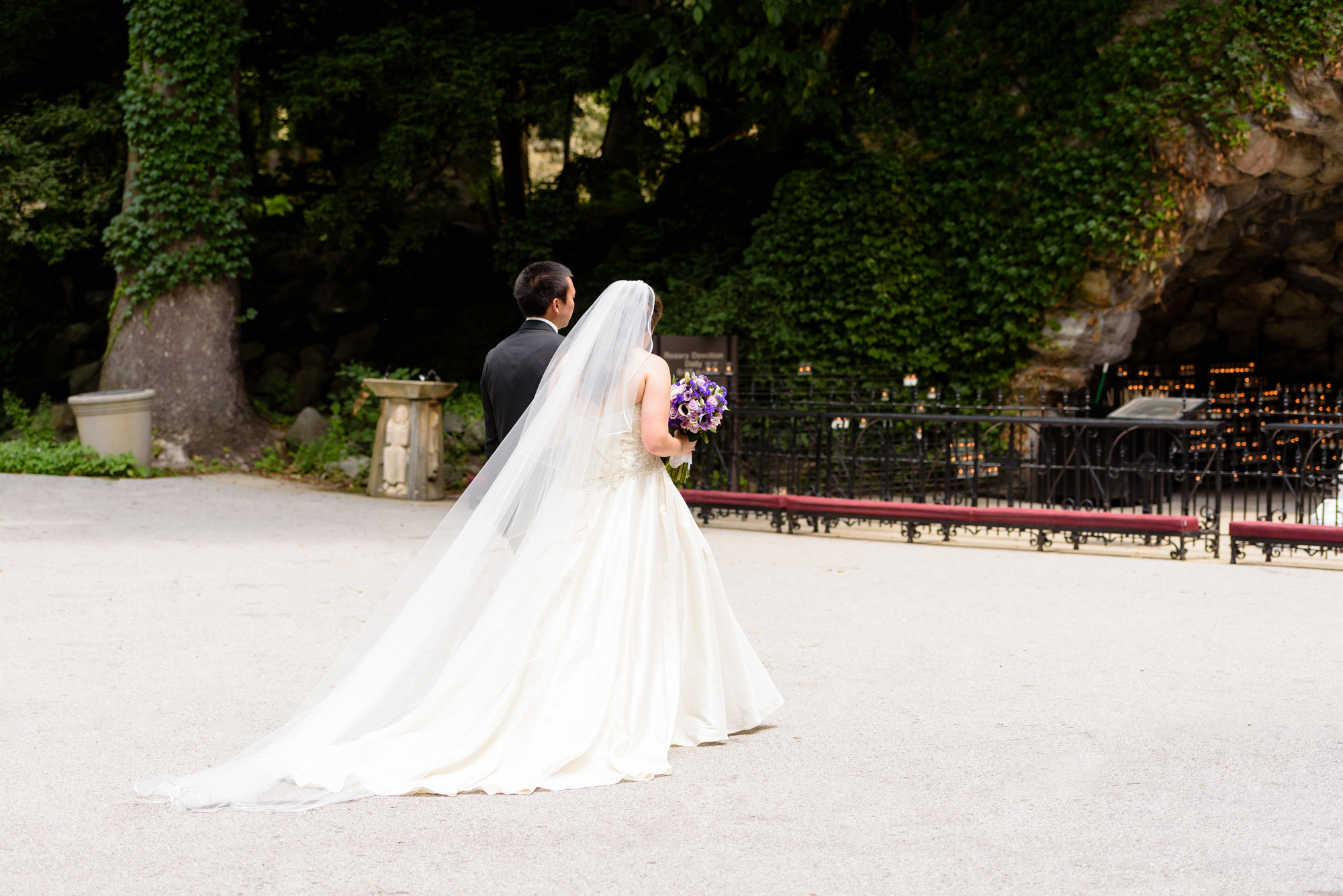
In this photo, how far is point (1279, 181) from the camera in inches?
581

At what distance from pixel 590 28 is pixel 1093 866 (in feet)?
46.7

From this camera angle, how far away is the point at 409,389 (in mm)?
13242

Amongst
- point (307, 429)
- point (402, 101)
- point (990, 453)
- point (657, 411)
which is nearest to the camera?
point (657, 411)

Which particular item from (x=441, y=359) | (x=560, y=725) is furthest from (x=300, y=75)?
(x=560, y=725)

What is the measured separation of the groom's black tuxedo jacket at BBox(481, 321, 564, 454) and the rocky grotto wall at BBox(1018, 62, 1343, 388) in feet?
36.1

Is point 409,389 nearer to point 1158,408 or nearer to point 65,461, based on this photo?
point 65,461

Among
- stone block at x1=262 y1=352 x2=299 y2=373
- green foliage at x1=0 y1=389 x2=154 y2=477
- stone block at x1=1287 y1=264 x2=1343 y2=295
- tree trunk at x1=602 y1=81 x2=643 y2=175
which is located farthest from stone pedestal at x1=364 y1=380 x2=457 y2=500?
stone block at x1=1287 y1=264 x2=1343 y2=295

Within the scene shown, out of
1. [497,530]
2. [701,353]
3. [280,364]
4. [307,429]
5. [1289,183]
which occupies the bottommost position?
[497,530]

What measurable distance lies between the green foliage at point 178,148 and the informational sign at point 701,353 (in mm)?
6519

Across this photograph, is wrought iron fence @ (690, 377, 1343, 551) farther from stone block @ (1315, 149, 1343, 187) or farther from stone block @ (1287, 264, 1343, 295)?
stone block @ (1287, 264, 1343, 295)

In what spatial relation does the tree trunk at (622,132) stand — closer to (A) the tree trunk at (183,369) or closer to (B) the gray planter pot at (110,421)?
(A) the tree trunk at (183,369)

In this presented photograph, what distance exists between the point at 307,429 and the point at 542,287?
12.0 meters

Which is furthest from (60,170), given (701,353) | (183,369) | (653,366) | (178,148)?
(653,366)

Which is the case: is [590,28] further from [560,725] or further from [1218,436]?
[560,725]
